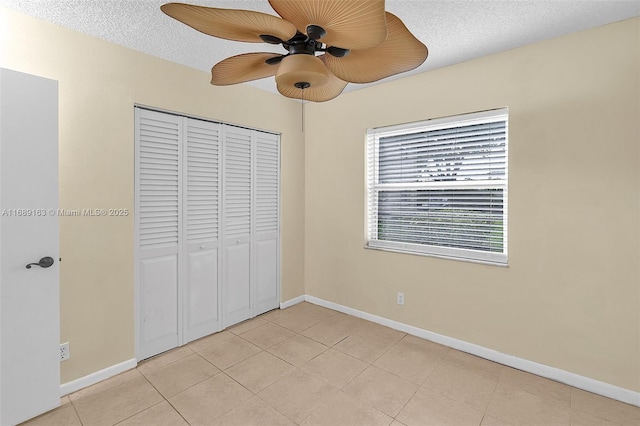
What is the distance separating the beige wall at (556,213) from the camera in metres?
2.06

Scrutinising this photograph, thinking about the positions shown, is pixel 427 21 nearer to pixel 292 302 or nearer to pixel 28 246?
pixel 28 246

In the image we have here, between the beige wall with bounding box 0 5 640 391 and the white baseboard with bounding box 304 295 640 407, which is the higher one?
the beige wall with bounding box 0 5 640 391

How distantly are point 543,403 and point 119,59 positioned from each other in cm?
387

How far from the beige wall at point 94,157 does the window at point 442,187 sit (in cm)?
208

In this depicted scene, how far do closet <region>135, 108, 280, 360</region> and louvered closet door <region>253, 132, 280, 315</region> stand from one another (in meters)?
0.01

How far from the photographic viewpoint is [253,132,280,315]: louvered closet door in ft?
11.3

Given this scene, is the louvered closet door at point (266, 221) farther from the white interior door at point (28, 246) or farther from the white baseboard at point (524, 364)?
the white interior door at point (28, 246)

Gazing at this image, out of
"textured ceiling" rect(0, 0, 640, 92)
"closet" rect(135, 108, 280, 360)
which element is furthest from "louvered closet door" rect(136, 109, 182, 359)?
"textured ceiling" rect(0, 0, 640, 92)

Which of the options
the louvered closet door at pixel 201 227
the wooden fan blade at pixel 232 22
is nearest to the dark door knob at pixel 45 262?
the louvered closet door at pixel 201 227

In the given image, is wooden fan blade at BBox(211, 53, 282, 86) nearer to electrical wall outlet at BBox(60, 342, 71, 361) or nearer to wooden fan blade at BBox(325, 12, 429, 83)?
wooden fan blade at BBox(325, 12, 429, 83)

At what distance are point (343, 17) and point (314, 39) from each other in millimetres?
206

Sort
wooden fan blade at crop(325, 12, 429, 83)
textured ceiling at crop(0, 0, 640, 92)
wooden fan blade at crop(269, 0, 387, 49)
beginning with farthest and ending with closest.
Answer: textured ceiling at crop(0, 0, 640, 92) → wooden fan blade at crop(325, 12, 429, 83) → wooden fan blade at crop(269, 0, 387, 49)

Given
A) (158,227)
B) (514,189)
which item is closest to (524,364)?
(514,189)

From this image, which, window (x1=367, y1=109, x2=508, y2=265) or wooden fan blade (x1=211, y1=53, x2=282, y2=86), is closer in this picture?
wooden fan blade (x1=211, y1=53, x2=282, y2=86)
